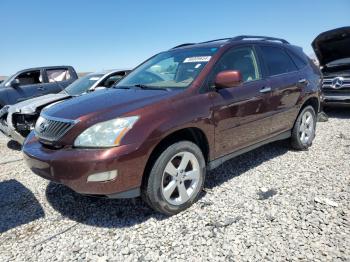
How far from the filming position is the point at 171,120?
3.01 meters

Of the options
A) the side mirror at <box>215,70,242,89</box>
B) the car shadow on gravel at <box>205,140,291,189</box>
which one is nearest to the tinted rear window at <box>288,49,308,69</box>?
the car shadow on gravel at <box>205,140,291,189</box>

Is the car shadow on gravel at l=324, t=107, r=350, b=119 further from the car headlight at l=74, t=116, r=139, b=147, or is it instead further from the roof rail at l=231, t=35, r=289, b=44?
the car headlight at l=74, t=116, r=139, b=147

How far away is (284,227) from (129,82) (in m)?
2.56

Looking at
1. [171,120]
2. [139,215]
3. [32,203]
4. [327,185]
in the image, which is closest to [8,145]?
[32,203]

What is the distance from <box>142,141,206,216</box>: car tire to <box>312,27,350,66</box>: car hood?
613 centimetres

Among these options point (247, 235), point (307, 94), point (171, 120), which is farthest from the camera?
point (307, 94)

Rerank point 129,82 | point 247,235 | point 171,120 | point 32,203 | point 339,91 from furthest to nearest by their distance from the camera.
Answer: point 339,91
point 129,82
point 32,203
point 171,120
point 247,235

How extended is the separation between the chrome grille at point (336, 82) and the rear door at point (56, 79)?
24.6ft

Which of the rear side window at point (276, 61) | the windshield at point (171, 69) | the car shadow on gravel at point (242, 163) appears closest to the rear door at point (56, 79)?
the windshield at point (171, 69)

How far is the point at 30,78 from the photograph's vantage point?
10.4 m

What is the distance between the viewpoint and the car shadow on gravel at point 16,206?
3285 mm

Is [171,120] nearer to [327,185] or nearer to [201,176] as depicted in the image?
[201,176]

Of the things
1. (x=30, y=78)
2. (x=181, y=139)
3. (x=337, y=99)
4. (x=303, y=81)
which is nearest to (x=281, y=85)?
(x=303, y=81)

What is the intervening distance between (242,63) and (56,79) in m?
7.74
